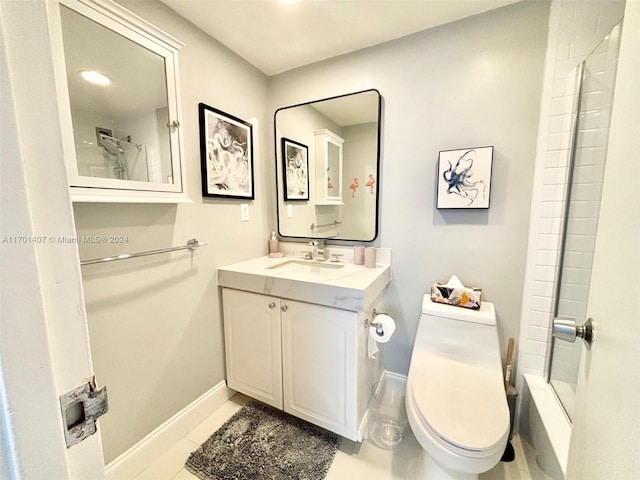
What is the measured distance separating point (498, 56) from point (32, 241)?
1.93m

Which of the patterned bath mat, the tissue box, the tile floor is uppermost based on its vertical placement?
the tissue box

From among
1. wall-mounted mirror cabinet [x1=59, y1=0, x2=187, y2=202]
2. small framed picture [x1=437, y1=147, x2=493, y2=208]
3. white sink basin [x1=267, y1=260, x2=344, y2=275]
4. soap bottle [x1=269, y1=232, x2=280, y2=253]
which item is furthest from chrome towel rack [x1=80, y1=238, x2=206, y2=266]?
small framed picture [x1=437, y1=147, x2=493, y2=208]

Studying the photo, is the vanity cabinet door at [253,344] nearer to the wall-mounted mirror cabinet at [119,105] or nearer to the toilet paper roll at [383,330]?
the toilet paper roll at [383,330]

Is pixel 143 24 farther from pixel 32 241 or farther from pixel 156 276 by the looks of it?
pixel 32 241

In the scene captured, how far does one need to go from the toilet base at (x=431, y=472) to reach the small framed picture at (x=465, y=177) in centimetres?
123

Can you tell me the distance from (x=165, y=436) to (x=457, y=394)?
1.47 meters

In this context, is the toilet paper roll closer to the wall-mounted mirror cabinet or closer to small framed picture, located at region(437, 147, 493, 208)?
small framed picture, located at region(437, 147, 493, 208)

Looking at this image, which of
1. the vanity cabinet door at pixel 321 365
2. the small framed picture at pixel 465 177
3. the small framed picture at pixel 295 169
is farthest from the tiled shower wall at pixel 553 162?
the small framed picture at pixel 295 169

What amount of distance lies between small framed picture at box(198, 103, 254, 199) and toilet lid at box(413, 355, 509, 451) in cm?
148

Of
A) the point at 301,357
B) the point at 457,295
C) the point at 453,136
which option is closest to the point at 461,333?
the point at 457,295

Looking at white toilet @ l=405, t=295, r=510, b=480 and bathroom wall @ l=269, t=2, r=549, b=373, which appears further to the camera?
bathroom wall @ l=269, t=2, r=549, b=373

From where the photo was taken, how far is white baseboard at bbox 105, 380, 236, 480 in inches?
47.9

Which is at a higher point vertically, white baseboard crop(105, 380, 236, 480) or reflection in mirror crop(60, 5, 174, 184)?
reflection in mirror crop(60, 5, 174, 184)

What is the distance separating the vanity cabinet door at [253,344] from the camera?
5.02 feet
